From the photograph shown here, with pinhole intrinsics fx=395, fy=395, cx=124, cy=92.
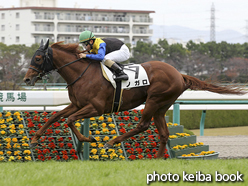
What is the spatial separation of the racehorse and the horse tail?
13cm

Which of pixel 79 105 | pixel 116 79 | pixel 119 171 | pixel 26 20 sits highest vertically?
pixel 26 20

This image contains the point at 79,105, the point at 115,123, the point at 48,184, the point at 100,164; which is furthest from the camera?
the point at 115,123

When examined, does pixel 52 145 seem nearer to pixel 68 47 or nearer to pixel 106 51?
pixel 68 47

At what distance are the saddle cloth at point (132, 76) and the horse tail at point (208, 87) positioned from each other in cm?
70

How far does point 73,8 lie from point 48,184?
54992mm

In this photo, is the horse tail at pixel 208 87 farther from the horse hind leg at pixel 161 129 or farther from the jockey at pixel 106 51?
the jockey at pixel 106 51

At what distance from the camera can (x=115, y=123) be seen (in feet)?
20.9

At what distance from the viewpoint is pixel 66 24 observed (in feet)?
184

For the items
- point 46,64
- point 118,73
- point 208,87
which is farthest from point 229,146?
point 46,64

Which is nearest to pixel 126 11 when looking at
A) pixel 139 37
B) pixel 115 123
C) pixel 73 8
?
pixel 139 37

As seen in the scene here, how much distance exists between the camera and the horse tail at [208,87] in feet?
18.5

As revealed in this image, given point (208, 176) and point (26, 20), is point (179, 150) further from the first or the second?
point (26, 20)

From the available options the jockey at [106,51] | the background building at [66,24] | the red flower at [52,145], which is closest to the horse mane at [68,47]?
the jockey at [106,51]

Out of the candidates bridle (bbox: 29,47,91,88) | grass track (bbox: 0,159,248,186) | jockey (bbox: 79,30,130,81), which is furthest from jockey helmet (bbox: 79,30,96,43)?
grass track (bbox: 0,159,248,186)
